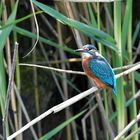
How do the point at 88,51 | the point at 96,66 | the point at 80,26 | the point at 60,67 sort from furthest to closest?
the point at 60,67
the point at 96,66
the point at 88,51
the point at 80,26

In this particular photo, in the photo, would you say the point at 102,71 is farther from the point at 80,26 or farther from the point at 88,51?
the point at 80,26

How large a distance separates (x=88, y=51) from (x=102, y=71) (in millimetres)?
155

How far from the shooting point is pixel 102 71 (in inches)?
98.1

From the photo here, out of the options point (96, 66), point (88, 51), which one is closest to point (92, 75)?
point (96, 66)

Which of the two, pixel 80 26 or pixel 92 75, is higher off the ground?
pixel 80 26

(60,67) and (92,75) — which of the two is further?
(60,67)

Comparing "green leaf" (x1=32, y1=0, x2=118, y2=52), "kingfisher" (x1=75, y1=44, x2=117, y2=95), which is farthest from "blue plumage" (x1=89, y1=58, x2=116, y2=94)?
"green leaf" (x1=32, y1=0, x2=118, y2=52)

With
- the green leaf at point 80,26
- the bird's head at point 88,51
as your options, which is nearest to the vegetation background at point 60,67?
the bird's head at point 88,51

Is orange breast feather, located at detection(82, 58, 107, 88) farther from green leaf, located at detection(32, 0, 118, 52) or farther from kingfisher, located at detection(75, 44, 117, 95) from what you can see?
green leaf, located at detection(32, 0, 118, 52)

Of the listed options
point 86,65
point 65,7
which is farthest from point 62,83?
point 65,7

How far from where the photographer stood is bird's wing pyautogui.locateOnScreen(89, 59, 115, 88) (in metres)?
2.33

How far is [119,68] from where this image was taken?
7.39 feet

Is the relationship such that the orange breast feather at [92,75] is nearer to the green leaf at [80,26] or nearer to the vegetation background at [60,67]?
the vegetation background at [60,67]

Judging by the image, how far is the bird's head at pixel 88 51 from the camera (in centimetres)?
237
